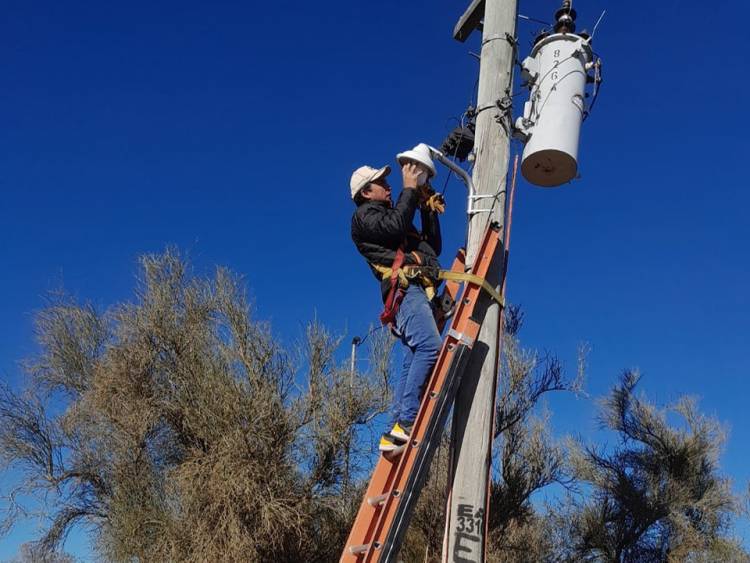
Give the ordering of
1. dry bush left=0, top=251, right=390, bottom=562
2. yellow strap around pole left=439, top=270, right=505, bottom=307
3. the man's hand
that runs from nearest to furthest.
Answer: yellow strap around pole left=439, top=270, right=505, bottom=307
the man's hand
dry bush left=0, top=251, right=390, bottom=562

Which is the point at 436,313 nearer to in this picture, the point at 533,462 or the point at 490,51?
the point at 490,51

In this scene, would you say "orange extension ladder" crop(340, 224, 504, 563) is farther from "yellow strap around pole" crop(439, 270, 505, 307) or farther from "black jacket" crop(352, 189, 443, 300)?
"black jacket" crop(352, 189, 443, 300)

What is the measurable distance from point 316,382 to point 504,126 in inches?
339

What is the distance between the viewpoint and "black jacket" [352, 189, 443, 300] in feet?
10.2

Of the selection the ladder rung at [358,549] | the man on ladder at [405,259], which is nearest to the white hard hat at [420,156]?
the man on ladder at [405,259]

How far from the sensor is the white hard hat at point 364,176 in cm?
343

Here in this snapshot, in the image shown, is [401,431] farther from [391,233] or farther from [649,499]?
[649,499]

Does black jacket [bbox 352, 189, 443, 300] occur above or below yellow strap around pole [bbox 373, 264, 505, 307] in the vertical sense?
above

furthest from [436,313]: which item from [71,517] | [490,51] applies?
[71,517]

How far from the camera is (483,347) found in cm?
309

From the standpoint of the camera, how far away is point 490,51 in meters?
3.70

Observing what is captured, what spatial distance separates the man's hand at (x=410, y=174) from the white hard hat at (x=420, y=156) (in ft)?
0.10

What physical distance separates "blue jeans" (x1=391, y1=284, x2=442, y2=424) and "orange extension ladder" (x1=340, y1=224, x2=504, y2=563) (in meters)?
0.06

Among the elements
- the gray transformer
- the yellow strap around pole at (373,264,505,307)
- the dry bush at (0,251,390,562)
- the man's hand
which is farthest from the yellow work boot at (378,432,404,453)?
the dry bush at (0,251,390,562)
